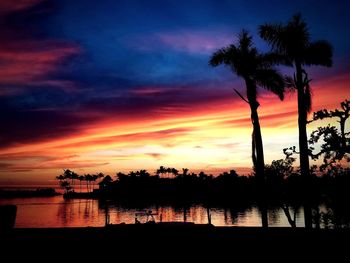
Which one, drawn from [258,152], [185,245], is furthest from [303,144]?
[185,245]

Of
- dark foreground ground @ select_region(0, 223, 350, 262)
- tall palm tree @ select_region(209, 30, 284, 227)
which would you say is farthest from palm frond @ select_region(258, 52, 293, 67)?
dark foreground ground @ select_region(0, 223, 350, 262)

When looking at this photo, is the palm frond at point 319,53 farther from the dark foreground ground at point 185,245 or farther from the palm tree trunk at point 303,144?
the dark foreground ground at point 185,245

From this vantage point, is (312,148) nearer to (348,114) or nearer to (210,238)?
(348,114)

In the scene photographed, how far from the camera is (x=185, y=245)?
6746 millimetres

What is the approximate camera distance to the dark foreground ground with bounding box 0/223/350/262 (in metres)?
6.22

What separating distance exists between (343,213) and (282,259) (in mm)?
13122

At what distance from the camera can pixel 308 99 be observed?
65.1 feet

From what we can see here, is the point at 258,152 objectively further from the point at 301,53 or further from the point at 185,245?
the point at 185,245

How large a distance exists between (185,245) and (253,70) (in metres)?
18.1

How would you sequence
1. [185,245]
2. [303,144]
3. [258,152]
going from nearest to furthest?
[185,245] < [303,144] < [258,152]

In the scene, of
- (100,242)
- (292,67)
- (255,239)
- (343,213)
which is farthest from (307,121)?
(100,242)

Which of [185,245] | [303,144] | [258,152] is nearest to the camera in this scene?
[185,245]

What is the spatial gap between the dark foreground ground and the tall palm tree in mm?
15097

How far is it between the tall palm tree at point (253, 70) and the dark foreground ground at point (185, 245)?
15.1 meters
